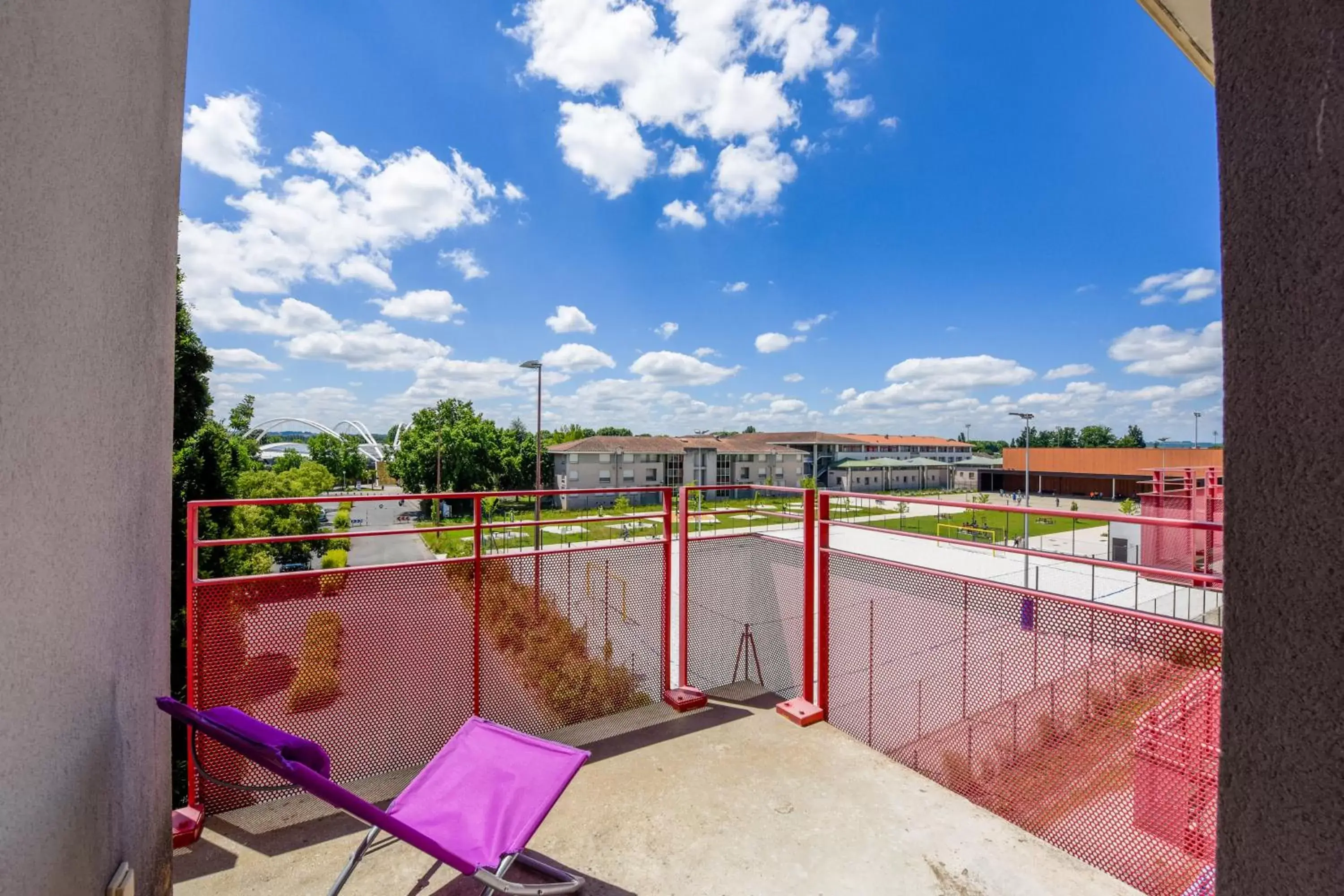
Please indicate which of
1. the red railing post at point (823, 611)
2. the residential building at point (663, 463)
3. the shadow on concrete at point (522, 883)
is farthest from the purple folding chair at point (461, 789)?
the residential building at point (663, 463)

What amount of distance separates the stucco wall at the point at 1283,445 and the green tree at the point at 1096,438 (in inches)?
4555

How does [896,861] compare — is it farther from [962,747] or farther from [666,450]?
[666,450]

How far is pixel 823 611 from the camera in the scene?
3.81 metres

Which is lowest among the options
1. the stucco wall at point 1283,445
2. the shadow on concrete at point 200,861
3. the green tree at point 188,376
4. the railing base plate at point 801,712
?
the shadow on concrete at point 200,861

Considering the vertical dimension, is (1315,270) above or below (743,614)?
above

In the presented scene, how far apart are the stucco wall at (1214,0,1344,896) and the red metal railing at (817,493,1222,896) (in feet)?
3.38

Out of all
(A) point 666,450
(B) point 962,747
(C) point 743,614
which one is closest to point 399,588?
(C) point 743,614

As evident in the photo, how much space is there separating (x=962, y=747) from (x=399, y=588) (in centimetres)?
322

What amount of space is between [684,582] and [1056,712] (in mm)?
2245

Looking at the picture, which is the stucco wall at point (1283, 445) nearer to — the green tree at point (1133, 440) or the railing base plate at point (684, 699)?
the railing base plate at point (684, 699)

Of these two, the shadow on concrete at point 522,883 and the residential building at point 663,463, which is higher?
the residential building at point 663,463

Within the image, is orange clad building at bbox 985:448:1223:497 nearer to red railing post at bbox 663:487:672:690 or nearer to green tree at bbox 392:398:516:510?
green tree at bbox 392:398:516:510

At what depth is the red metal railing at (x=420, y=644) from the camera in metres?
2.86

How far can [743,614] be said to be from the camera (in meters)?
4.38
